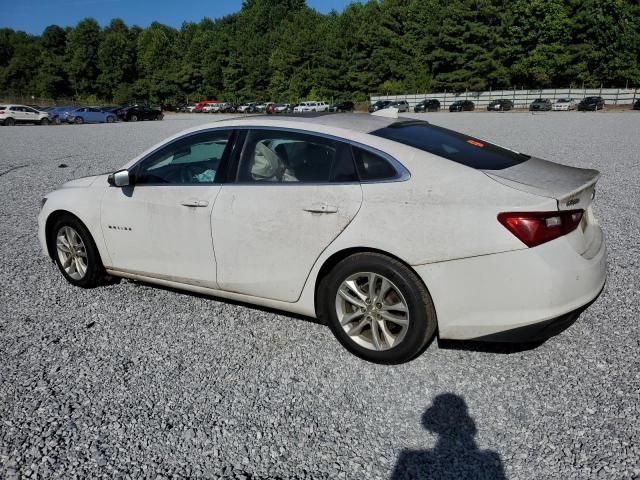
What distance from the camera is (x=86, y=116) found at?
4522 cm

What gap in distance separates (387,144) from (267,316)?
67.8 inches

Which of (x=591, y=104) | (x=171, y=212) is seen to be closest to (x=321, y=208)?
(x=171, y=212)

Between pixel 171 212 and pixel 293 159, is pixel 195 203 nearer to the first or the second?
pixel 171 212

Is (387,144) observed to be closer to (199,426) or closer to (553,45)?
(199,426)

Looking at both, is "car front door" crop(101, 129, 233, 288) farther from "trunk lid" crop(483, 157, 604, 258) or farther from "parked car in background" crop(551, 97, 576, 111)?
"parked car in background" crop(551, 97, 576, 111)

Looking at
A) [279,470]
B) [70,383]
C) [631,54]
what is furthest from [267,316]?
[631,54]

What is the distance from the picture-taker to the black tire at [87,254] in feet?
15.8

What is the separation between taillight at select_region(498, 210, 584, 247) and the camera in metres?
2.96

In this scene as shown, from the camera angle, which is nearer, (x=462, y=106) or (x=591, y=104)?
(x=591, y=104)

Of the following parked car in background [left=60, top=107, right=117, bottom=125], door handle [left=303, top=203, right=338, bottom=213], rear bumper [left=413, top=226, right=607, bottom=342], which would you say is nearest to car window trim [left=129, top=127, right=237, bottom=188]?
door handle [left=303, top=203, right=338, bottom=213]

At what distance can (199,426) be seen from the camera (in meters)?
2.97

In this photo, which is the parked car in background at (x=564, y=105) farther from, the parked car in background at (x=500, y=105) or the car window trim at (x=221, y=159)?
the car window trim at (x=221, y=159)

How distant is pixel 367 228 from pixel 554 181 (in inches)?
46.8

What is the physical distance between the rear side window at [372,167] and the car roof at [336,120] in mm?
260
